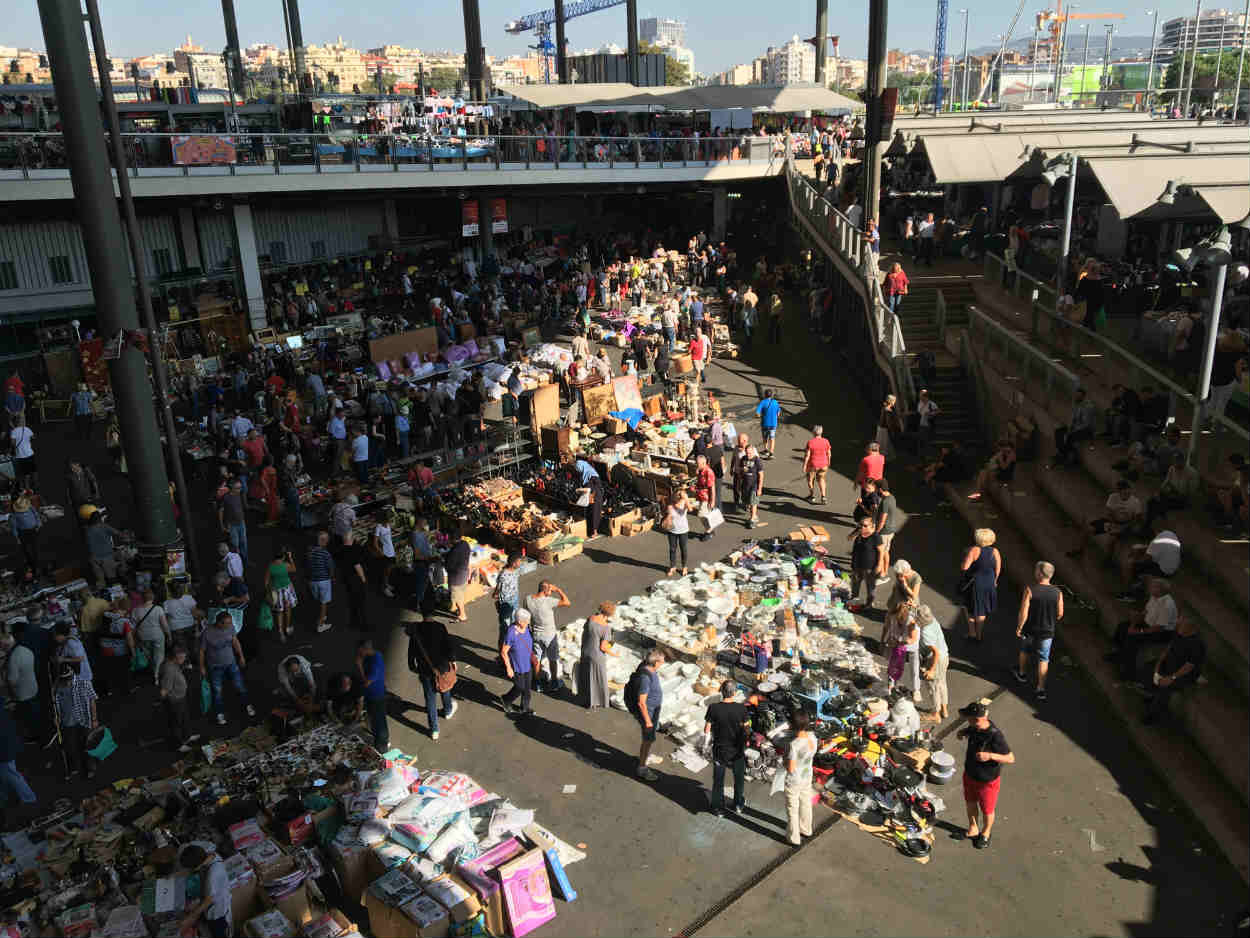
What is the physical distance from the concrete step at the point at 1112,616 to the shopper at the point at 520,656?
6.81 metres

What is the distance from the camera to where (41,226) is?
91.4ft

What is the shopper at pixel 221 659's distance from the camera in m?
11.2

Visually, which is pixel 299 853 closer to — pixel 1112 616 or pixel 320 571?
pixel 320 571

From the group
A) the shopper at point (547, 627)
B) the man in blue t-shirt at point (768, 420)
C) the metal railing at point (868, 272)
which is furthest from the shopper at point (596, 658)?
the metal railing at point (868, 272)

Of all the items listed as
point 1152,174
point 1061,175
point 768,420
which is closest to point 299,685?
point 768,420

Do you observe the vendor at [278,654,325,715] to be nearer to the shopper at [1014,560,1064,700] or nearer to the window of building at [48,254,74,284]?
the shopper at [1014,560,1064,700]

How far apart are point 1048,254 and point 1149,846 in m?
16.8

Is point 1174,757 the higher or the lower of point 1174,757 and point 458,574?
the lower

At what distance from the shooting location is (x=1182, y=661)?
374 inches

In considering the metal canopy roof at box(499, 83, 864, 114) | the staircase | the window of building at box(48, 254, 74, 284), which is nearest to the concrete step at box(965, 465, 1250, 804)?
the staircase

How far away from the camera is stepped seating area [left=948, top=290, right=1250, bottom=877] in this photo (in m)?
9.20

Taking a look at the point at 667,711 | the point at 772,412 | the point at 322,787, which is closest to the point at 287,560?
the point at 322,787

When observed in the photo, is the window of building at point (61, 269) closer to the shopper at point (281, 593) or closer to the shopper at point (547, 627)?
the shopper at point (281, 593)

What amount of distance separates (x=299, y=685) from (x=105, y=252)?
7.83m
